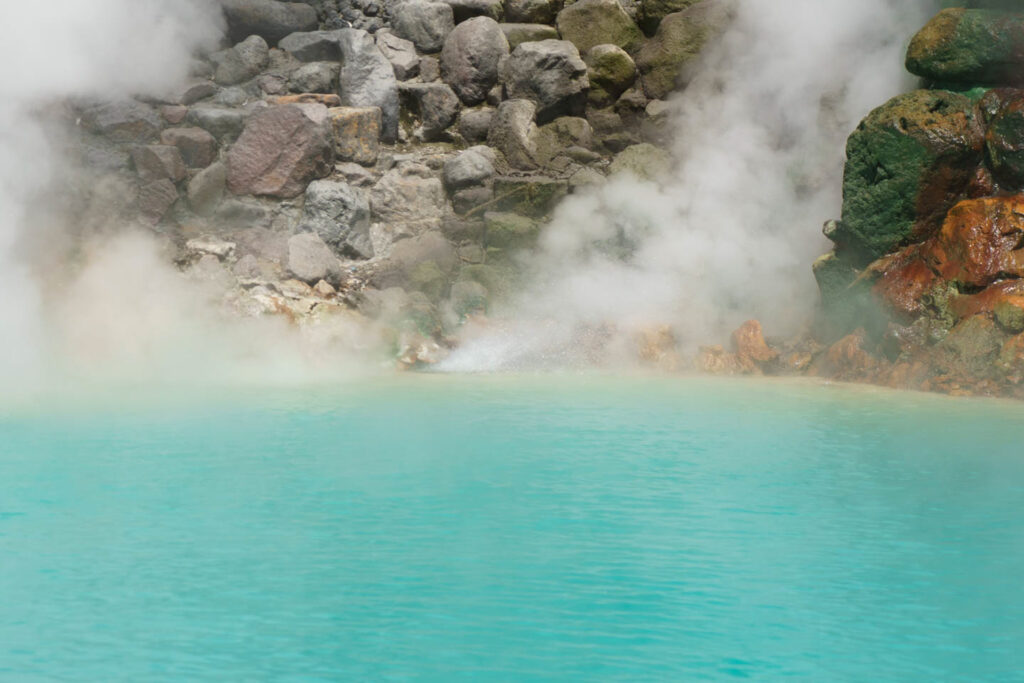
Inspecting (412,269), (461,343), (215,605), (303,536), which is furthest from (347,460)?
(412,269)

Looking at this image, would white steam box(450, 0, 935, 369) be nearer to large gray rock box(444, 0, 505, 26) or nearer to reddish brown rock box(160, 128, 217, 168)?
large gray rock box(444, 0, 505, 26)

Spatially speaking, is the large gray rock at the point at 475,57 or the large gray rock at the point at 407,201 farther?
the large gray rock at the point at 475,57

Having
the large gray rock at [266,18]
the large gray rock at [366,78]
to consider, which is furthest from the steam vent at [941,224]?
the large gray rock at [266,18]

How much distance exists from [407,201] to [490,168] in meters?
0.94

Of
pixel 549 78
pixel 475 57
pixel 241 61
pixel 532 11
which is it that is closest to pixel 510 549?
pixel 549 78

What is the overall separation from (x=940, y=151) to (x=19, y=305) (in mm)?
7697

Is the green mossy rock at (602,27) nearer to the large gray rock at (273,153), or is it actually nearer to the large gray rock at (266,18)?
the large gray rock at (266,18)

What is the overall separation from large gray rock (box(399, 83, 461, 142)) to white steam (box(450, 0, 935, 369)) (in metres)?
2.04

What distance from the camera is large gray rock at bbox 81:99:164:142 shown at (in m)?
9.80

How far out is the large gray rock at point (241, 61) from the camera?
10.7 metres

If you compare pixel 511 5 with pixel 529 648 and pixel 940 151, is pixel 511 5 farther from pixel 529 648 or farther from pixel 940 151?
pixel 529 648

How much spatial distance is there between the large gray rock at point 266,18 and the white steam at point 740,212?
396cm

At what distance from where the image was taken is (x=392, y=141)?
1097cm

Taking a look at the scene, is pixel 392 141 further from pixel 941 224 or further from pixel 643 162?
pixel 941 224
